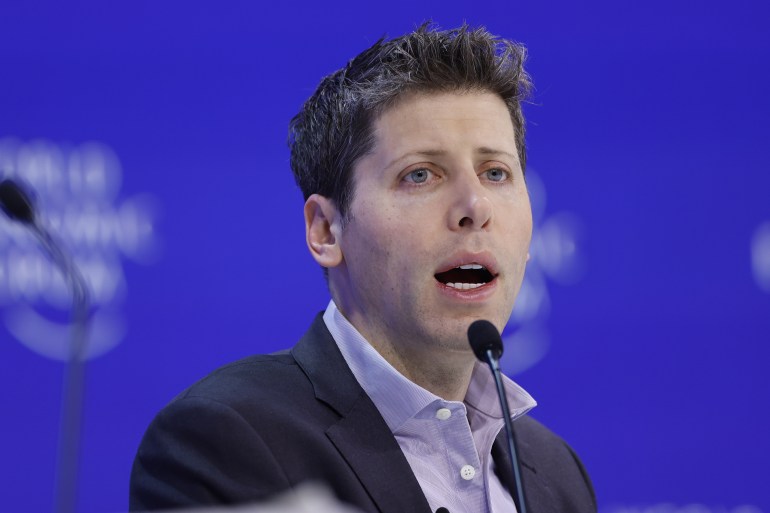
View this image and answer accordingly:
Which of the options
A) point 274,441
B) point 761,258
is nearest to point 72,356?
point 274,441

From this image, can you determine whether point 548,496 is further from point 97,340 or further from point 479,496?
point 97,340

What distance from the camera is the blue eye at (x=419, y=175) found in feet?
5.91

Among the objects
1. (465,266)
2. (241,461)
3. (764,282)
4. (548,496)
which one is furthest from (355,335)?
(764,282)

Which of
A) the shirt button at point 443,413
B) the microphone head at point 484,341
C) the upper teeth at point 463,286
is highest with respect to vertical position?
the upper teeth at point 463,286

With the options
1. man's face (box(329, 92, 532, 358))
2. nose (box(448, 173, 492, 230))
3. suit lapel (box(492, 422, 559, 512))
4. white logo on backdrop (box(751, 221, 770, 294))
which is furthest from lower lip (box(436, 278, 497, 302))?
white logo on backdrop (box(751, 221, 770, 294))

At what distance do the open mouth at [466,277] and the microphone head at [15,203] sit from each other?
72cm

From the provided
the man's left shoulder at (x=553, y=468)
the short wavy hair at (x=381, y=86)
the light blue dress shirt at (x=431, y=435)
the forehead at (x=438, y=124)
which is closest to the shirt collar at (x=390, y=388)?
the light blue dress shirt at (x=431, y=435)

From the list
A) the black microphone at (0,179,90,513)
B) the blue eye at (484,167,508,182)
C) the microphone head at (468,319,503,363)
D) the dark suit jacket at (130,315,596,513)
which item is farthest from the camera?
the blue eye at (484,167,508,182)

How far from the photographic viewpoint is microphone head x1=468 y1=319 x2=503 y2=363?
141 cm

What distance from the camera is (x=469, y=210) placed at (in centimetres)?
173

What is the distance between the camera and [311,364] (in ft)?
5.98

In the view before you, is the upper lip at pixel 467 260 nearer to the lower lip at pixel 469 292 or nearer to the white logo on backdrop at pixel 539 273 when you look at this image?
the lower lip at pixel 469 292

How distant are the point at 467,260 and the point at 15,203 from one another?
757 millimetres

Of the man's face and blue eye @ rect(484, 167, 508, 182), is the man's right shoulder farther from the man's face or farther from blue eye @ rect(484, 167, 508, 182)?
blue eye @ rect(484, 167, 508, 182)
